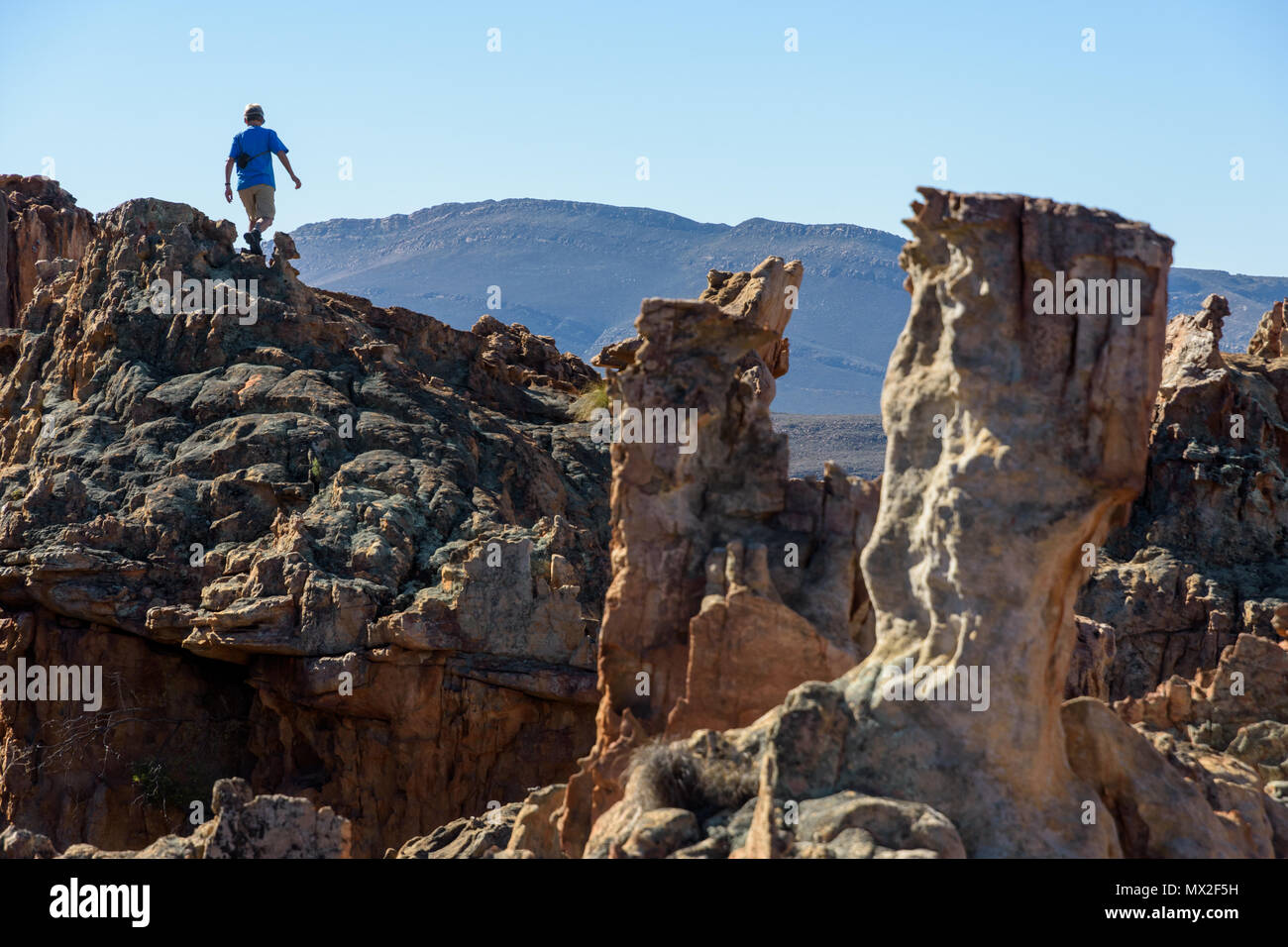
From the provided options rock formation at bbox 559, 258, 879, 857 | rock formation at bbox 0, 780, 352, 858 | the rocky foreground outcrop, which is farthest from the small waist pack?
rock formation at bbox 0, 780, 352, 858

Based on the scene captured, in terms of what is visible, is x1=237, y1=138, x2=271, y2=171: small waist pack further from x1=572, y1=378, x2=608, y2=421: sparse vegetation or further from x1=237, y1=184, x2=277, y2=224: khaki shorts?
x1=572, y1=378, x2=608, y2=421: sparse vegetation

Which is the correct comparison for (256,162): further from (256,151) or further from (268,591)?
(268,591)

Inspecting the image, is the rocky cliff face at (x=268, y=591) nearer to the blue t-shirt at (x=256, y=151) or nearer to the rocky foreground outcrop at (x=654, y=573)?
the rocky foreground outcrop at (x=654, y=573)

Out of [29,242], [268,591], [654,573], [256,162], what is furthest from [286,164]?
[29,242]

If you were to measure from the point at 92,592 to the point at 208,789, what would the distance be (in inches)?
83.2

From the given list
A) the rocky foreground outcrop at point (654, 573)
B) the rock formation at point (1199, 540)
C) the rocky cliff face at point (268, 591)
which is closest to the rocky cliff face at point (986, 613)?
the rocky foreground outcrop at point (654, 573)

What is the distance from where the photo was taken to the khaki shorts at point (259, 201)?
19547mm

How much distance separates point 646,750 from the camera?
10188 millimetres

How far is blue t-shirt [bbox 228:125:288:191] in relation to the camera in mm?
19141

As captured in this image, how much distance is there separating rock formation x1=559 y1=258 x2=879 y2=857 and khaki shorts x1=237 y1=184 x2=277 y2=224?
896 centimetres

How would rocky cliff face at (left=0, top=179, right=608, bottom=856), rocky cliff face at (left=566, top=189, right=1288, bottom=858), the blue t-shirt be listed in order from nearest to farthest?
rocky cliff face at (left=566, top=189, right=1288, bottom=858)
rocky cliff face at (left=0, top=179, right=608, bottom=856)
the blue t-shirt

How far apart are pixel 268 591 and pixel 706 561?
6.39 m

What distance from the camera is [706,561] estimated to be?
11250 millimetres
